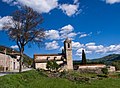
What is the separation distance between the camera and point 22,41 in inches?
1656

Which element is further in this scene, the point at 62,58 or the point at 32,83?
the point at 62,58

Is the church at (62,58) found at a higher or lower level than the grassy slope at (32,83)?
higher

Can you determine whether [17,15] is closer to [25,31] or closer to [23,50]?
[25,31]

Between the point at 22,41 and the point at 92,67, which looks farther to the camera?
the point at 92,67

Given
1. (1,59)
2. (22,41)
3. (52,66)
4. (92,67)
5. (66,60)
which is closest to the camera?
(22,41)

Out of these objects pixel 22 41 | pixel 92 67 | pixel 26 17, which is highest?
pixel 26 17

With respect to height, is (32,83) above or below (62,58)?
below

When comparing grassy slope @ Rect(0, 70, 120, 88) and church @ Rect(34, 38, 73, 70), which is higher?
church @ Rect(34, 38, 73, 70)

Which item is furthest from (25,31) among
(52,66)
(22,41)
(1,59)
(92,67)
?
(92,67)

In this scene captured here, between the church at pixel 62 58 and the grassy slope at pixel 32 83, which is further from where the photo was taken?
the church at pixel 62 58

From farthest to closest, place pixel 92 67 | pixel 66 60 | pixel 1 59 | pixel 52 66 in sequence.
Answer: pixel 66 60 → pixel 92 67 → pixel 52 66 → pixel 1 59

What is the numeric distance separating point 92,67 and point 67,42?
13.3 m

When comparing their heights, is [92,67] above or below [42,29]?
below

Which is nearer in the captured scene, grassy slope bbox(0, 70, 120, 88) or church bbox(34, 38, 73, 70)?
grassy slope bbox(0, 70, 120, 88)
